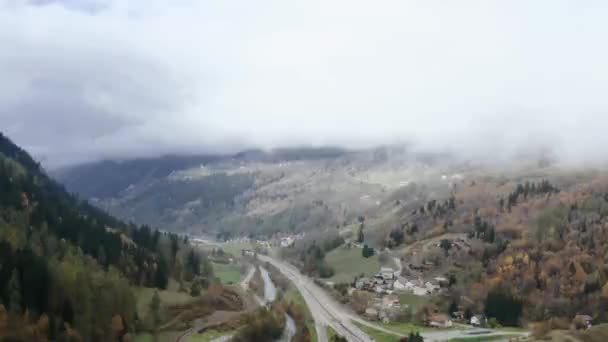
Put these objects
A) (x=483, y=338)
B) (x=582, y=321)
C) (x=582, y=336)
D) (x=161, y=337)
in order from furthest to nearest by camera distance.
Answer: (x=582, y=321) < (x=483, y=338) < (x=582, y=336) < (x=161, y=337)

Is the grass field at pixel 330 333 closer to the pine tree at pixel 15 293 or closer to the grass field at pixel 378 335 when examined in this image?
the grass field at pixel 378 335

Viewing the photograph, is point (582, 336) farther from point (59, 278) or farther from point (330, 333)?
point (59, 278)

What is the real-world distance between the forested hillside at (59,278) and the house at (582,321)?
124211 mm

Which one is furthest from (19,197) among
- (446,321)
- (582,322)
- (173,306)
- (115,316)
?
(582,322)

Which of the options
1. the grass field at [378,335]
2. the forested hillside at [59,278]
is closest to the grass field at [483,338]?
the grass field at [378,335]

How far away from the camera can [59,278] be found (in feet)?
396

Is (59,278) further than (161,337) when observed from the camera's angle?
No

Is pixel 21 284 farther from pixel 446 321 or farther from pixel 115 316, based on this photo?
pixel 446 321

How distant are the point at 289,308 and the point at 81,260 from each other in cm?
6506

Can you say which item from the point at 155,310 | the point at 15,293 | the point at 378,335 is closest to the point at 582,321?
the point at 378,335

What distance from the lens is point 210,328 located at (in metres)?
153

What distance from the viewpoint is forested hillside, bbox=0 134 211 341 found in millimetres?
111750

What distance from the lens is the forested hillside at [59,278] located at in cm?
11175

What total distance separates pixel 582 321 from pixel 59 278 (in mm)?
151916
